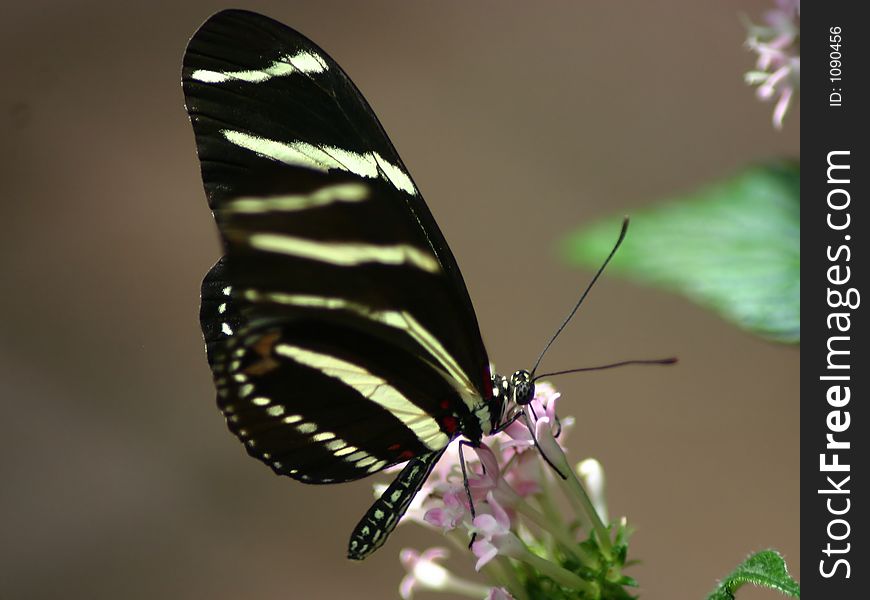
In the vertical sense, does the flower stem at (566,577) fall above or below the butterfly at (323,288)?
below

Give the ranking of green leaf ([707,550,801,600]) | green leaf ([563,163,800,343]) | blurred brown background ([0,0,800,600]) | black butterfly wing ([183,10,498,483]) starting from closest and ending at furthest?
1. green leaf ([707,550,801,600])
2. black butterfly wing ([183,10,498,483])
3. green leaf ([563,163,800,343])
4. blurred brown background ([0,0,800,600])

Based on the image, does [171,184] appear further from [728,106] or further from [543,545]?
[543,545]

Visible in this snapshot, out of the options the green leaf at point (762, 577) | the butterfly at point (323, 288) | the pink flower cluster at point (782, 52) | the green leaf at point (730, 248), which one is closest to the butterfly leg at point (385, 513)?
the butterfly at point (323, 288)

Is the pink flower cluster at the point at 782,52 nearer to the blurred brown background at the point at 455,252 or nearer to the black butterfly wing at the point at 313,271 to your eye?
the black butterfly wing at the point at 313,271

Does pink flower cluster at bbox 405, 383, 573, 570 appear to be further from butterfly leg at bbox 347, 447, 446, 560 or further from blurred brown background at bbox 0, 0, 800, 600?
blurred brown background at bbox 0, 0, 800, 600

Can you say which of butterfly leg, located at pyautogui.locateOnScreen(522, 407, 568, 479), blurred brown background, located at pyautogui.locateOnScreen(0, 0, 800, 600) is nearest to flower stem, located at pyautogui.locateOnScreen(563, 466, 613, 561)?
butterfly leg, located at pyautogui.locateOnScreen(522, 407, 568, 479)

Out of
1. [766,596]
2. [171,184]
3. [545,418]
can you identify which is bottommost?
[766,596]

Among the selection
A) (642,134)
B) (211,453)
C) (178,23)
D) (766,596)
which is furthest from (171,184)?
(766,596)
